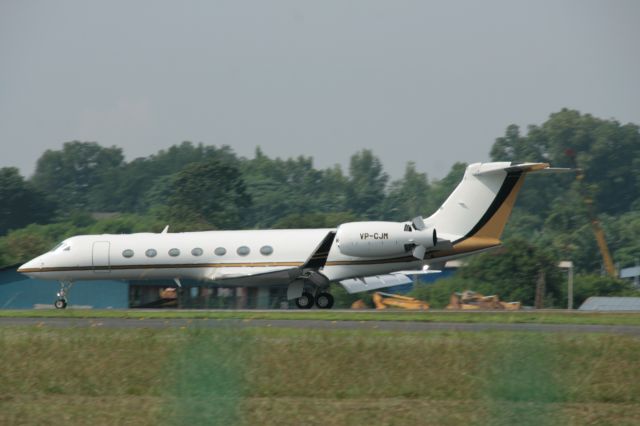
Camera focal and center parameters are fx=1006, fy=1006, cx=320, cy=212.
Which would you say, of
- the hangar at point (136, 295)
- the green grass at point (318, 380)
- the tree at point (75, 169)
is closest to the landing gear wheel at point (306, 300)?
the hangar at point (136, 295)

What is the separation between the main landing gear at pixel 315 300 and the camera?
102 feet

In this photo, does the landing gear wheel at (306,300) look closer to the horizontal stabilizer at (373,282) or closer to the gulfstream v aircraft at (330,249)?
the gulfstream v aircraft at (330,249)

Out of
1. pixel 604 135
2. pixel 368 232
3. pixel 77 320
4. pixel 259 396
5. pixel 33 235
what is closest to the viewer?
pixel 259 396

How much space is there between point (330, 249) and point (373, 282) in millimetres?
2520

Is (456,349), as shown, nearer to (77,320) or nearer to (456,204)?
(77,320)

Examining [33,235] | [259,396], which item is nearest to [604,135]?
[33,235]

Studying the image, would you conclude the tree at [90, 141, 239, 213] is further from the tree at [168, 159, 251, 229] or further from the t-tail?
the t-tail

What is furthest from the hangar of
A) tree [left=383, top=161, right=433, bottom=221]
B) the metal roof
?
tree [left=383, top=161, right=433, bottom=221]

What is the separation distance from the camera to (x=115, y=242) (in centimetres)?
3253

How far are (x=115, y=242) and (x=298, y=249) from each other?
627 cm

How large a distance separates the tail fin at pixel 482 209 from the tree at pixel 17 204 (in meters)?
83.3

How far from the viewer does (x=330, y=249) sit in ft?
98.4

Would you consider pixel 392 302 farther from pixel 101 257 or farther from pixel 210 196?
pixel 210 196

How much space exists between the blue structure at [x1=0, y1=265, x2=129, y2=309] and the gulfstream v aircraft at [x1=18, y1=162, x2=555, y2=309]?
11.8 metres
